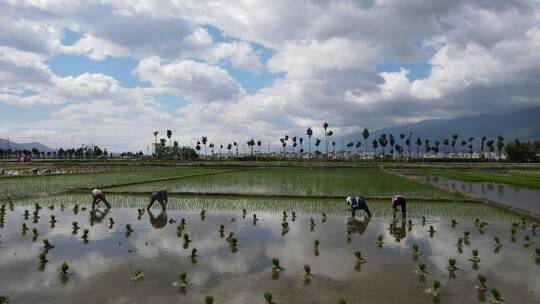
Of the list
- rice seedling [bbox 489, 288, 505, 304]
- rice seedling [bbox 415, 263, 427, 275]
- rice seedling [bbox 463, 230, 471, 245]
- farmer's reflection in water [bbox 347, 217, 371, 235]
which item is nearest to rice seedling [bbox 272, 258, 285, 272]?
rice seedling [bbox 415, 263, 427, 275]

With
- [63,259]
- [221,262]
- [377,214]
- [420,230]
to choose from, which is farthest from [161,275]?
[377,214]

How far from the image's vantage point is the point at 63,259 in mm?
11727

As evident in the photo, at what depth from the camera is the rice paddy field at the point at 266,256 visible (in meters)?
9.08

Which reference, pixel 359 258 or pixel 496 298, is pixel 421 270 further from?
pixel 496 298

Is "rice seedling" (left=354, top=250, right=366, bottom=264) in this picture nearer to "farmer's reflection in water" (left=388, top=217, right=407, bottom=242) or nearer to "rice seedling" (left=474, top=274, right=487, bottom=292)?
"rice seedling" (left=474, top=274, right=487, bottom=292)

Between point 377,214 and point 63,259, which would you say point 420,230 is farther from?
point 63,259

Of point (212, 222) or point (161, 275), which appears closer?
point (161, 275)

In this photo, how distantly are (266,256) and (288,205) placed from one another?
37.2 feet

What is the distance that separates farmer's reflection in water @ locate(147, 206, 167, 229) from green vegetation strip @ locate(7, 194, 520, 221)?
1446 mm

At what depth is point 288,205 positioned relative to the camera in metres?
23.3

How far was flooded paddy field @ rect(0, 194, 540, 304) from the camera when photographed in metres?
9.09

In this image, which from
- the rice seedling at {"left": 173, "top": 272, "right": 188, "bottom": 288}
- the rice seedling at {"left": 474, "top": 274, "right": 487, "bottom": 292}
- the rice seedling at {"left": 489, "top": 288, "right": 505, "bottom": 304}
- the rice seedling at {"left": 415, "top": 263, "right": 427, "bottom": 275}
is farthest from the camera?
the rice seedling at {"left": 415, "top": 263, "right": 427, "bottom": 275}

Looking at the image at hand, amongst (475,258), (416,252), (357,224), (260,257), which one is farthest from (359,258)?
(357,224)

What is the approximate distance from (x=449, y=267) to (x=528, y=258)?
323 cm
